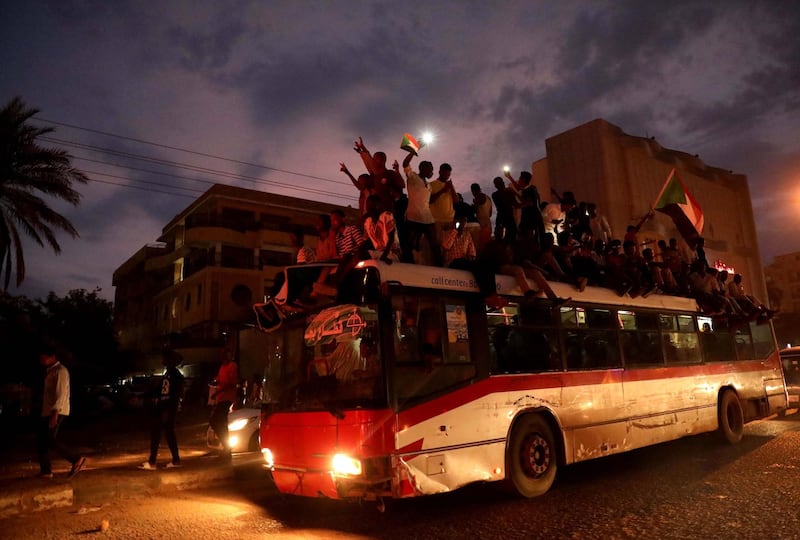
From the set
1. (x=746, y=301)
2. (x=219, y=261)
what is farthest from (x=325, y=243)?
(x=219, y=261)

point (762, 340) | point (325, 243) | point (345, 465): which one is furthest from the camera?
point (762, 340)

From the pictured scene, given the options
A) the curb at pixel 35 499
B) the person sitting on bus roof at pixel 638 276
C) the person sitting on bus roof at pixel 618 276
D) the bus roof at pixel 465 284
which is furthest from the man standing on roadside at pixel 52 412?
the person sitting on bus roof at pixel 638 276

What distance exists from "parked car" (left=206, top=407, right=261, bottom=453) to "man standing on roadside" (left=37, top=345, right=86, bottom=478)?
293 centimetres

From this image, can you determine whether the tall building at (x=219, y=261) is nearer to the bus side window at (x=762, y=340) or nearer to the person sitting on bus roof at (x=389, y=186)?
the bus side window at (x=762, y=340)

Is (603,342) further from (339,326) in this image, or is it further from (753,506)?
(339,326)

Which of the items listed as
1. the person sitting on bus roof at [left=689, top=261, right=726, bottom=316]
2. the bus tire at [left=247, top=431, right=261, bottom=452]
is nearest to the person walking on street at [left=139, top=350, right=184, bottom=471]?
the bus tire at [left=247, top=431, right=261, bottom=452]

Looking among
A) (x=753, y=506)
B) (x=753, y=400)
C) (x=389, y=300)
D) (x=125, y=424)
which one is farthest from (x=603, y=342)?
(x=125, y=424)

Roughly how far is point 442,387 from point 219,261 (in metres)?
31.2

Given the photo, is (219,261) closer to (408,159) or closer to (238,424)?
(238,424)

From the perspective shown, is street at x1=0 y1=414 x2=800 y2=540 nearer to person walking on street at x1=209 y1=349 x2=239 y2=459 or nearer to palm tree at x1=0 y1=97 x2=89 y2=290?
person walking on street at x1=209 y1=349 x2=239 y2=459

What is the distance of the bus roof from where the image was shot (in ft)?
19.6

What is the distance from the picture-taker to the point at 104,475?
8281 mm

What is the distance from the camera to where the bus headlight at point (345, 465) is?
18.0ft

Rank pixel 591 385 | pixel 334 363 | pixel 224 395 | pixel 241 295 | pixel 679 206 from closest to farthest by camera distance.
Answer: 1. pixel 334 363
2. pixel 591 385
3. pixel 224 395
4. pixel 679 206
5. pixel 241 295
